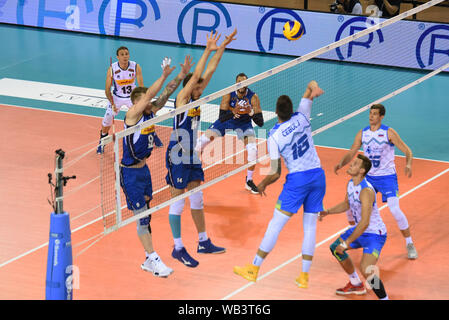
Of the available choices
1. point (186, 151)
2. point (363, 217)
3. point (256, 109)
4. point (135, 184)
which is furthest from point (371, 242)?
point (256, 109)

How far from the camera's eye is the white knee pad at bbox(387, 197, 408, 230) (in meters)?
12.2

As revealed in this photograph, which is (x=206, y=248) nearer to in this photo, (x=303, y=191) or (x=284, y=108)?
(x=303, y=191)

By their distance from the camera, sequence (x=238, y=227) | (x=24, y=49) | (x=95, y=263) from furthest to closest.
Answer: (x=24, y=49) < (x=238, y=227) < (x=95, y=263)

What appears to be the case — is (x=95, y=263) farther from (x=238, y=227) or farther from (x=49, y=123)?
(x=49, y=123)

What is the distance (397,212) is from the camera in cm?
1216

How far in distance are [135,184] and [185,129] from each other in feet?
3.74

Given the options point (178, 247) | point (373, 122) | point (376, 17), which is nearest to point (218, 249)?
point (178, 247)

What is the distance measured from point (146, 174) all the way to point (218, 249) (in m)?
1.85

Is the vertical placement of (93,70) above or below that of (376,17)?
below

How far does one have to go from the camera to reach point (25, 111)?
19.2m

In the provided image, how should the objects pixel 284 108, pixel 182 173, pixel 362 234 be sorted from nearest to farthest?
pixel 284 108 < pixel 362 234 < pixel 182 173

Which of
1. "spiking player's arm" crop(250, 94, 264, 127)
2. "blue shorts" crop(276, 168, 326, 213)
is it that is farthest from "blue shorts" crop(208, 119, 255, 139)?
"blue shorts" crop(276, 168, 326, 213)

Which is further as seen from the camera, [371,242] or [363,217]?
[371,242]

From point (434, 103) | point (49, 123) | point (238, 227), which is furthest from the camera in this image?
point (434, 103)
